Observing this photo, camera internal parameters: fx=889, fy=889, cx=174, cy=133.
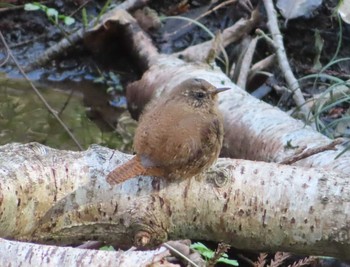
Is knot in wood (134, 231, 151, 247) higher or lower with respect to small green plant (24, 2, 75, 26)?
higher

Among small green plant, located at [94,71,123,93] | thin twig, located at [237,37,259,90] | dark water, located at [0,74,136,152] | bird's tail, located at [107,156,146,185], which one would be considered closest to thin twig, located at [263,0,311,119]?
thin twig, located at [237,37,259,90]

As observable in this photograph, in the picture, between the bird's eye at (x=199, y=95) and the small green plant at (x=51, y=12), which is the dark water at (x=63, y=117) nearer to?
the small green plant at (x=51, y=12)

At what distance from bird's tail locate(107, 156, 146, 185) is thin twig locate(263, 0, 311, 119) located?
5.39 ft

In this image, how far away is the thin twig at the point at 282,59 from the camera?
188 inches

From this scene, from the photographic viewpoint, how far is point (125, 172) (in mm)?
2916

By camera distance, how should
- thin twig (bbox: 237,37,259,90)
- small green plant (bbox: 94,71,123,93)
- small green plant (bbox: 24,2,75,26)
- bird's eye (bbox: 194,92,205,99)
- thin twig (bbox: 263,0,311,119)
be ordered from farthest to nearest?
small green plant (bbox: 94,71,123,93), small green plant (bbox: 24,2,75,26), thin twig (bbox: 237,37,259,90), thin twig (bbox: 263,0,311,119), bird's eye (bbox: 194,92,205,99)

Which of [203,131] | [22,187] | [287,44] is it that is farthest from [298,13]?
[22,187]

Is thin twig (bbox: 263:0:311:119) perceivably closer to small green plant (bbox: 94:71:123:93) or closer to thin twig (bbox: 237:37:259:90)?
thin twig (bbox: 237:37:259:90)

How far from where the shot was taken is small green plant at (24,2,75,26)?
5776 millimetres

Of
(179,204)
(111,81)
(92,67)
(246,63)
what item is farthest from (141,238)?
(92,67)

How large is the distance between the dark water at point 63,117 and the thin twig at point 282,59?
3.25 feet

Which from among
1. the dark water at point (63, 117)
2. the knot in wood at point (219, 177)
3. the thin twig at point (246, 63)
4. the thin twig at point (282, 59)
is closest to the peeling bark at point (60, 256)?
the knot in wood at point (219, 177)

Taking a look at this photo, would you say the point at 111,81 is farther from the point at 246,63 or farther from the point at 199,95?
the point at 199,95

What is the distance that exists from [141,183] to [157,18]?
3273 millimetres
